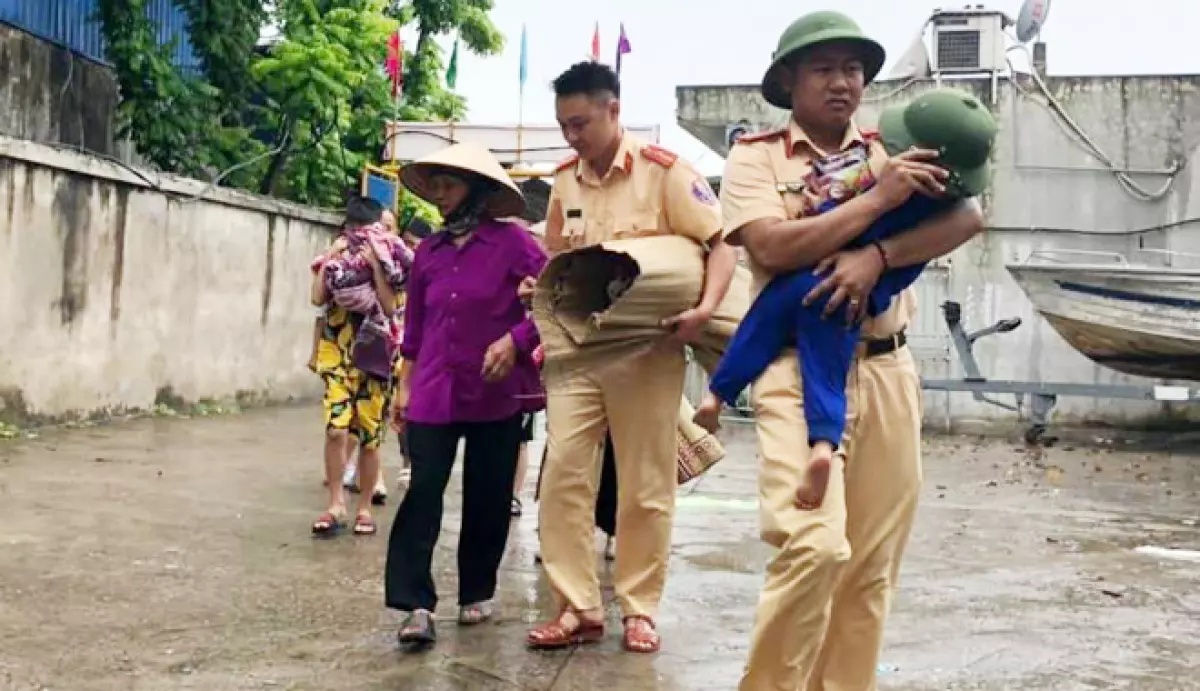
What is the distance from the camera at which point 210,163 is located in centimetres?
1342

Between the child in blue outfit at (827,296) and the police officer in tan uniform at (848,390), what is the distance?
0.03 meters

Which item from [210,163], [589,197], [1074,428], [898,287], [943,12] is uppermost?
[943,12]

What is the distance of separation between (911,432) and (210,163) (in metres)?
11.7

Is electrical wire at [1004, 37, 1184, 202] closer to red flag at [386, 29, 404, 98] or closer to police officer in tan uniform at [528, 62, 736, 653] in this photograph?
red flag at [386, 29, 404, 98]

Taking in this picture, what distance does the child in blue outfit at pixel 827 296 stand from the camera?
2695 millimetres

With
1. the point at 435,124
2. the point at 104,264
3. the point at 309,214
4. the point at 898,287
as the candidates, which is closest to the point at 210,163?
the point at 309,214

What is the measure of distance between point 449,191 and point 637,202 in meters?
0.66

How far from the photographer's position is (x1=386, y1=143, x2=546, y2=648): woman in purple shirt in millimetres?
4105

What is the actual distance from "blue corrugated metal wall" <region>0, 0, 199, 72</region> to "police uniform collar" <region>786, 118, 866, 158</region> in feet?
31.8

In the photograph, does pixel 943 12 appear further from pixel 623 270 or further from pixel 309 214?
pixel 623 270

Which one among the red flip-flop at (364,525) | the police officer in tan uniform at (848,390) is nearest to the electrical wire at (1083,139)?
the red flip-flop at (364,525)

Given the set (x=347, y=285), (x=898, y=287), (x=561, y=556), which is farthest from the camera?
(x=347, y=285)

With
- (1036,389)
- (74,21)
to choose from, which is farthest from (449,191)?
(1036,389)

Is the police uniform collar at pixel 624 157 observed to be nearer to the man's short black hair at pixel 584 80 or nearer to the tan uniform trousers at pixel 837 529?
the man's short black hair at pixel 584 80
